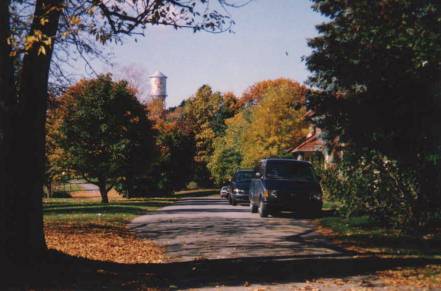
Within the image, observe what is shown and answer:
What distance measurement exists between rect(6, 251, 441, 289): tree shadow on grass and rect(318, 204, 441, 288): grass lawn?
51 cm

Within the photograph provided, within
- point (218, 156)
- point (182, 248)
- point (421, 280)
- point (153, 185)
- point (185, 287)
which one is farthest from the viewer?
point (218, 156)

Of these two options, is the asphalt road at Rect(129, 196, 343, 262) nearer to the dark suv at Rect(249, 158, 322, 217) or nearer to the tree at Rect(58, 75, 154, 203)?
the dark suv at Rect(249, 158, 322, 217)

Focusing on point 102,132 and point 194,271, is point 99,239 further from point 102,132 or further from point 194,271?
point 102,132

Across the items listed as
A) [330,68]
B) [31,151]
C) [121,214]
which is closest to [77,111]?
[121,214]

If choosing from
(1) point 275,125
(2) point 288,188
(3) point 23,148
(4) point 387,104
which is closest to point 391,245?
(4) point 387,104

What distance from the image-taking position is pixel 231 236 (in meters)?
13.9

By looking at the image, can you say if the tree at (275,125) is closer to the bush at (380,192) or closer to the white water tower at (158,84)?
the bush at (380,192)

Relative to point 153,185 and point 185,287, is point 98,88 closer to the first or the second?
point 153,185

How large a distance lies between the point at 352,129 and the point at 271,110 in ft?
90.7

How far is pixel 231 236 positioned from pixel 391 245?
13.0ft

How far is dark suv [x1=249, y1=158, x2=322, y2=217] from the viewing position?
18469mm

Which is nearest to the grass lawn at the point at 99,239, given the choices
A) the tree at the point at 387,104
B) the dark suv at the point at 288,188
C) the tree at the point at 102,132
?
the dark suv at the point at 288,188

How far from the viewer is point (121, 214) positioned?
20875 mm

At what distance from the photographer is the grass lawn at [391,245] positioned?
8.55m
